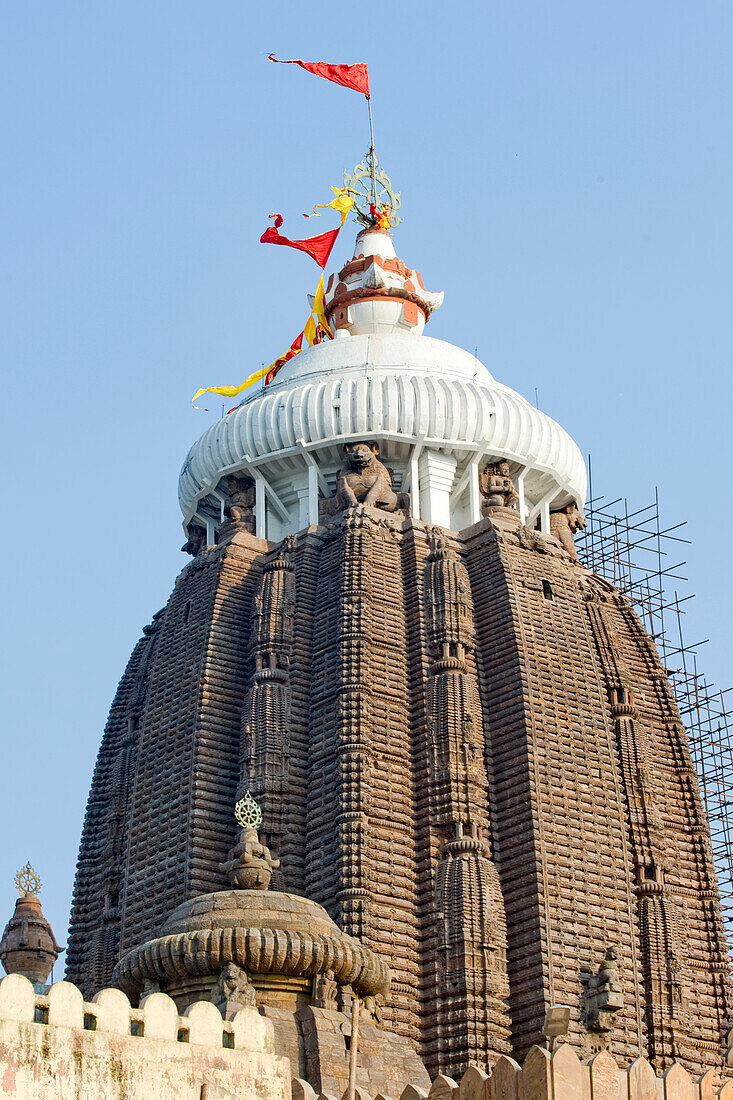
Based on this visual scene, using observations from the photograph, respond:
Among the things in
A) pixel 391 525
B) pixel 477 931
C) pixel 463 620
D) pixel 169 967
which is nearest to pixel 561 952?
pixel 477 931

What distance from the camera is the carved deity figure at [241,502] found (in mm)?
56809

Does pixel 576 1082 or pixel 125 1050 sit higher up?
pixel 125 1050

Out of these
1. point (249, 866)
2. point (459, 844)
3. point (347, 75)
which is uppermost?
point (347, 75)

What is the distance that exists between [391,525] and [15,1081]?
3286 centimetres

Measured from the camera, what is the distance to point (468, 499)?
187 ft

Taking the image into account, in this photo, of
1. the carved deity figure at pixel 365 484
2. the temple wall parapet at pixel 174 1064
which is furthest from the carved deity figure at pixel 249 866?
the carved deity figure at pixel 365 484

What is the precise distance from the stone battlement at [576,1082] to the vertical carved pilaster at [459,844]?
765 inches

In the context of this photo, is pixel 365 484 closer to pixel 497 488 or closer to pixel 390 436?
pixel 390 436

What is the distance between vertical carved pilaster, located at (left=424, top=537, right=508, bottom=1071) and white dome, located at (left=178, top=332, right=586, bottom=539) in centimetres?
327

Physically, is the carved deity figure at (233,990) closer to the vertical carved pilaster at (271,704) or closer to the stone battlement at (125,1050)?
the stone battlement at (125,1050)

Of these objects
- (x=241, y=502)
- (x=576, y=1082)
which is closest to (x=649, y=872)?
(x=241, y=502)

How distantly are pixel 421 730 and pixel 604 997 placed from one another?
1357 centimetres

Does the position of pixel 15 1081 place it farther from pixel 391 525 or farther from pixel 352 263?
pixel 352 263

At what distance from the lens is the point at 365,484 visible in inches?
2176
